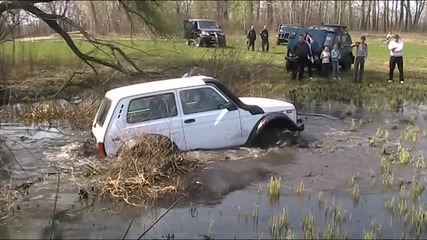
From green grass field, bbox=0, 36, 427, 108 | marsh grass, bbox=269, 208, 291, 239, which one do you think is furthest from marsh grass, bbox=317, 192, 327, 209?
green grass field, bbox=0, 36, 427, 108

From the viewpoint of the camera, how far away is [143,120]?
10055mm

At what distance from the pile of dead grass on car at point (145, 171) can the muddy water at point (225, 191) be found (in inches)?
11.5

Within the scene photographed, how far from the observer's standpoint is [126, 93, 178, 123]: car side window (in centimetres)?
1003

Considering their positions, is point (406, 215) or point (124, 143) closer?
point (406, 215)

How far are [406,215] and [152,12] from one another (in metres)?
13.8

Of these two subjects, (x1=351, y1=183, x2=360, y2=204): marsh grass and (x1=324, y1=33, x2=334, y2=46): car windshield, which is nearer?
(x1=351, y1=183, x2=360, y2=204): marsh grass

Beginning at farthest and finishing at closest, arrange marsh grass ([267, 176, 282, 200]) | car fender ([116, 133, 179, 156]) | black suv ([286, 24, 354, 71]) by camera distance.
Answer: black suv ([286, 24, 354, 71])
car fender ([116, 133, 179, 156])
marsh grass ([267, 176, 282, 200])

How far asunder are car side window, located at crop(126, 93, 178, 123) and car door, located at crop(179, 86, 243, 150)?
0.72ft

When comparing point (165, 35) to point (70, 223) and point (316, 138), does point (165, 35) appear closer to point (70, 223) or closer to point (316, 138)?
point (316, 138)

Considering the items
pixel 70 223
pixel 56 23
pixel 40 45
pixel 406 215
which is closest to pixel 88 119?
pixel 56 23

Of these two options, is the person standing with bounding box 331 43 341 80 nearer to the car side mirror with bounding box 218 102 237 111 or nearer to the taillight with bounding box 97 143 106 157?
the car side mirror with bounding box 218 102 237 111

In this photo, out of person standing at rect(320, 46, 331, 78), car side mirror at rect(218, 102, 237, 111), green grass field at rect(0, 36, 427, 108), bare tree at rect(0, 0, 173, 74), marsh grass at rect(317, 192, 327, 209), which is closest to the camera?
marsh grass at rect(317, 192, 327, 209)

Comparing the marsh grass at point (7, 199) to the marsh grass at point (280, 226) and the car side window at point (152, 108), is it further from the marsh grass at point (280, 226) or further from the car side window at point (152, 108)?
the marsh grass at point (280, 226)

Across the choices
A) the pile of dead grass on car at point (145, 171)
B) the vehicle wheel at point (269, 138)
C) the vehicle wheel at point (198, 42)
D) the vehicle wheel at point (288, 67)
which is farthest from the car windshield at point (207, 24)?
the pile of dead grass on car at point (145, 171)
